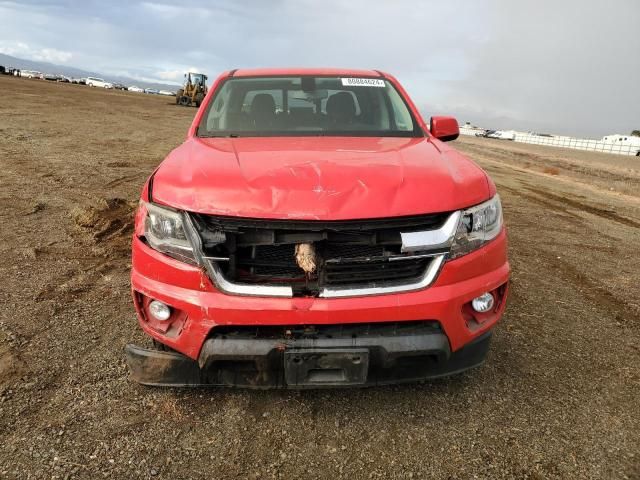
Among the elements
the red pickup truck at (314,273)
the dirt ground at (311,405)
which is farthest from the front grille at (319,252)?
the dirt ground at (311,405)

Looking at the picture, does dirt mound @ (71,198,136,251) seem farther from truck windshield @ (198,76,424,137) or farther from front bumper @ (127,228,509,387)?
front bumper @ (127,228,509,387)

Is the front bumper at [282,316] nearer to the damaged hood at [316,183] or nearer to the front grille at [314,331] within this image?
the front grille at [314,331]

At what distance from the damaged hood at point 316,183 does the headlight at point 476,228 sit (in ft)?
0.18

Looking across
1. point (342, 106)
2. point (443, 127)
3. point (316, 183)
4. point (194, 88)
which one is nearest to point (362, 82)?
point (342, 106)

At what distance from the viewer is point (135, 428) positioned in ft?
7.77

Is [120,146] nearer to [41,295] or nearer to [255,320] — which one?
[41,295]

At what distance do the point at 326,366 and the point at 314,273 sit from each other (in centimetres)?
42

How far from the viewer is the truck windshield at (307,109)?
3.46 metres

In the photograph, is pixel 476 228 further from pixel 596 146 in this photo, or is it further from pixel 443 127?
pixel 596 146

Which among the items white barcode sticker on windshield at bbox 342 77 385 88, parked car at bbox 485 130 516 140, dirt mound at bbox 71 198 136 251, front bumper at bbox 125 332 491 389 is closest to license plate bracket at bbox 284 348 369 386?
front bumper at bbox 125 332 491 389

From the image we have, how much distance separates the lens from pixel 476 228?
2350mm

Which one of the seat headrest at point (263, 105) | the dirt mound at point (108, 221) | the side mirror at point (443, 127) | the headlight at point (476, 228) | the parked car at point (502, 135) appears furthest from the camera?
the parked car at point (502, 135)

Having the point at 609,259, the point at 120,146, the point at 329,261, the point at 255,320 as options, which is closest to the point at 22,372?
the point at 255,320

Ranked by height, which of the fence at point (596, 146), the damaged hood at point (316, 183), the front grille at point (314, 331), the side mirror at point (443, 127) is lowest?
the front grille at point (314, 331)
